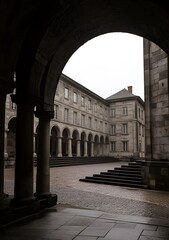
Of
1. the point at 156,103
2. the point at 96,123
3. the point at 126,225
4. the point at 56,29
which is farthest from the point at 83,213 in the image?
the point at 96,123

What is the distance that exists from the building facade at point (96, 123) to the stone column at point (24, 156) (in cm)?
2720

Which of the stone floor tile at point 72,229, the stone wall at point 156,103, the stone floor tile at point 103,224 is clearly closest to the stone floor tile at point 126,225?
the stone floor tile at point 103,224

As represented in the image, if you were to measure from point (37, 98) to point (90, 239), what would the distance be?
11.4 feet

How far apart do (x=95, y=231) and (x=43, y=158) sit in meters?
2.81

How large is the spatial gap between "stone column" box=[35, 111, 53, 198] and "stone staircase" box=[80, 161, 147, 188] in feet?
20.4

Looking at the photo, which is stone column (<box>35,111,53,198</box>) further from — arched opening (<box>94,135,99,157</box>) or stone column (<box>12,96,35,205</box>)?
arched opening (<box>94,135,99,157</box>)

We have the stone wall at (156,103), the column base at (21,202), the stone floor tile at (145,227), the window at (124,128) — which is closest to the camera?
the stone floor tile at (145,227)

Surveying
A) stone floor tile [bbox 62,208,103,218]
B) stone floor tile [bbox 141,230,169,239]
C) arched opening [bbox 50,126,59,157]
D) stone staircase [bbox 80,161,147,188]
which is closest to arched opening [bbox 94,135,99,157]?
arched opening [bbox 50,126,59,157]

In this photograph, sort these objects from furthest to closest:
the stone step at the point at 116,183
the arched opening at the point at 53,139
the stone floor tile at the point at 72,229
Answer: the arched opening at the point at 53,139 < the stone step at the point at 116,183 < the stone floor tile at the point at 72,229

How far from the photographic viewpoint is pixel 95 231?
4.32 meters

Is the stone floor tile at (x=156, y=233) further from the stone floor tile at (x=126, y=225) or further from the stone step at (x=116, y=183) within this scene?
the stone step at (x=116, y=183)

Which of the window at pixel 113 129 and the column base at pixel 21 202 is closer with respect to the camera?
the column base at pixel 21 202

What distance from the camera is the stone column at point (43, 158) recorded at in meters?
6.51

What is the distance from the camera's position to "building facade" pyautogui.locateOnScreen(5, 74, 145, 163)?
35500mm
